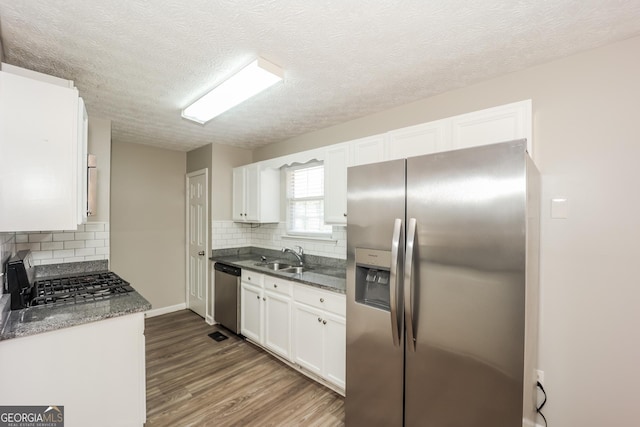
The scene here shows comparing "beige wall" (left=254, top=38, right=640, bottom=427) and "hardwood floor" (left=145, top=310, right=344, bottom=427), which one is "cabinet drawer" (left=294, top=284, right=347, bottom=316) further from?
"beige wall" (left=254, top=38, right=640, bottom=427)

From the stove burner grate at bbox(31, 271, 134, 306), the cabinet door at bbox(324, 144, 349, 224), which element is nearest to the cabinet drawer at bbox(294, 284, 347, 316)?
the cabinet door at bbox(324, 144, 349, 224)

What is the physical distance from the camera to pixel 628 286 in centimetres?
155

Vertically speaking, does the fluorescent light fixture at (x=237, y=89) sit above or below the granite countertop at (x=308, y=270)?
above

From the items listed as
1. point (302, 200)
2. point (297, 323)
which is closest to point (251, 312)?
point (297, 323)

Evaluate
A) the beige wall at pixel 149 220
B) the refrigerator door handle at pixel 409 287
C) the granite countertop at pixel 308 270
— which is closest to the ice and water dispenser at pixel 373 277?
the refrigerator door handle at pixel 409 287

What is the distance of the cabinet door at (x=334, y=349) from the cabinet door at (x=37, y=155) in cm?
190

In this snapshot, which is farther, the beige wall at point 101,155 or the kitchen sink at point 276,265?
the kitchen sink at point 276,265

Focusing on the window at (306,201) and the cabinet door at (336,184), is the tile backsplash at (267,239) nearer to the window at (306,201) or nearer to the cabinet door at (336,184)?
the window at (306,201)

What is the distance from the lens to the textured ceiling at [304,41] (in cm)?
133

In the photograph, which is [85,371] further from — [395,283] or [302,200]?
[302,200]

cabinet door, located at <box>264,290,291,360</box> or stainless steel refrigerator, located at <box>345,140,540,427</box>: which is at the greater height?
stainless steel refrigerator, located at <box>345,140,540,427</box>

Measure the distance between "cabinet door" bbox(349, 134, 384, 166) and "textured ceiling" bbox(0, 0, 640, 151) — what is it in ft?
1.18

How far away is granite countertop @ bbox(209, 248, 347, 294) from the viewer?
238cm

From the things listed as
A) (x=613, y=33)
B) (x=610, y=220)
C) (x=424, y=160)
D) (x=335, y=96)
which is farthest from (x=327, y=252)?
(x=613, y=33)
